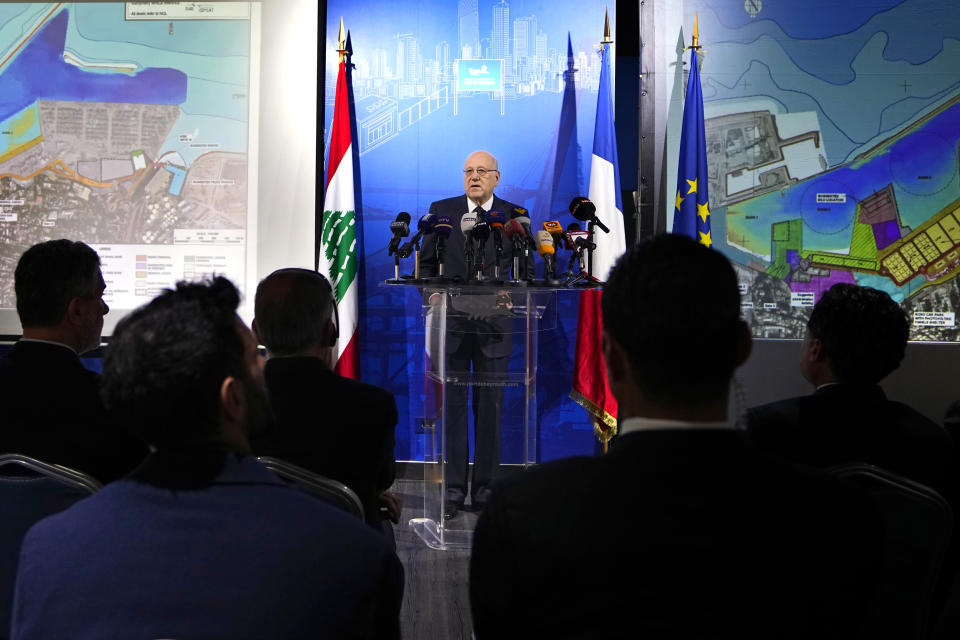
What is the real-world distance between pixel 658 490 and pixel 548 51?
15.6 feet

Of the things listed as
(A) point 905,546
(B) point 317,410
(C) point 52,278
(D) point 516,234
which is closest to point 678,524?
(A) point 905,546

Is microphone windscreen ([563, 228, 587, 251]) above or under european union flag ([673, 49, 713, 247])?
under

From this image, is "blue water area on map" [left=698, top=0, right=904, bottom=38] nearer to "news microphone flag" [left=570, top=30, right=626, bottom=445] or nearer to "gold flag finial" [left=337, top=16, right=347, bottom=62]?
"news microphone flag" [left=570, top=30, right=626, bottom=445]

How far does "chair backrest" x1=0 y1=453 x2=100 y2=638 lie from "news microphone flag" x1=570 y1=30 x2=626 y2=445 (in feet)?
11.1

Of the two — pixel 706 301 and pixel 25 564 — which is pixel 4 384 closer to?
pixel 25 564

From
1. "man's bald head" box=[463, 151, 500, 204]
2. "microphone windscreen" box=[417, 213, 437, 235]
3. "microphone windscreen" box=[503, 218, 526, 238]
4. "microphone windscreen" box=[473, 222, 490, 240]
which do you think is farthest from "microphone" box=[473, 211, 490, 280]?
"man's bald head" box=[463, 151, 500, 204]

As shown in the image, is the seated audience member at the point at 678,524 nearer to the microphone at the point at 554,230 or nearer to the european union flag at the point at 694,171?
the microphone at the point at 554,230

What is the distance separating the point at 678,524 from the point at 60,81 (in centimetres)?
526

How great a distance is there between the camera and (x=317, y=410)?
208 centimetres

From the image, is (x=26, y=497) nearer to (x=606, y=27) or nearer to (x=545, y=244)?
(x=545, y=244)

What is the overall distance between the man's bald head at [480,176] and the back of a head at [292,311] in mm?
2679

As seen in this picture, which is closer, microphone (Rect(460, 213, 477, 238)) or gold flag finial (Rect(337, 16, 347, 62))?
microphone (Rect(460, 213, 477, 238))

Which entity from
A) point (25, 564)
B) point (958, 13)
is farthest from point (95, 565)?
point (958, 13)

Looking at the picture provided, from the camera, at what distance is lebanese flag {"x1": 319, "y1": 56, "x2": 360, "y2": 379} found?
499 cm
